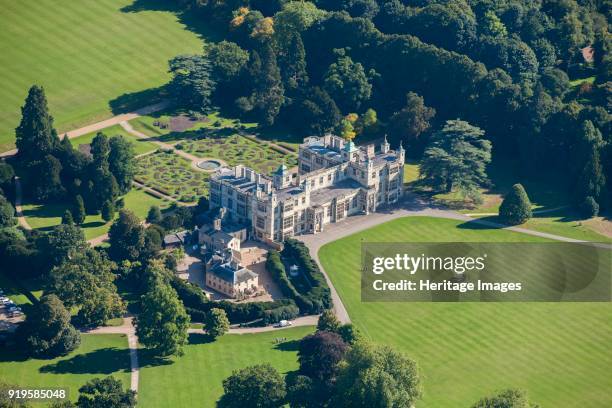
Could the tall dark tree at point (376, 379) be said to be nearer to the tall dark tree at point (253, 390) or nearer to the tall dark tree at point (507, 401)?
the tall dark tree at point (253, 390)

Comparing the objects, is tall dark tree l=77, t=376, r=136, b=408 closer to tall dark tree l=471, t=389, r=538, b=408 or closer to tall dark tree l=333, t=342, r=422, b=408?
tall dark tree l=333, t=342, r=422, b=408

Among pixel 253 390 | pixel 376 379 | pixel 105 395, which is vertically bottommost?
pixel 105 395

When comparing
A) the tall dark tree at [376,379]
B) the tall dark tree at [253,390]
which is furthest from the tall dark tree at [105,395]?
the tall dark tree at [376,379]

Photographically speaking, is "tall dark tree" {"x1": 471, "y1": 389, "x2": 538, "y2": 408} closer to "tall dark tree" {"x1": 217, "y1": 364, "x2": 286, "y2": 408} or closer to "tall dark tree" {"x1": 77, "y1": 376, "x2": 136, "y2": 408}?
"tall dark tree" {"x1": 217, "y1": 364, "x2": 286, "y2": 408}

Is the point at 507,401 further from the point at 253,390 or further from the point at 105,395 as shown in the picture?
the point at 105,395

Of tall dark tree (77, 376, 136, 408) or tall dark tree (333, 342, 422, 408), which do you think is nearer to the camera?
tall dark tree (77, 376, 136, 408)

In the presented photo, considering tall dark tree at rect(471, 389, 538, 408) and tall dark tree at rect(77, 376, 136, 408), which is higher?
tall dark tree at rect(471, 389, 538, 408)

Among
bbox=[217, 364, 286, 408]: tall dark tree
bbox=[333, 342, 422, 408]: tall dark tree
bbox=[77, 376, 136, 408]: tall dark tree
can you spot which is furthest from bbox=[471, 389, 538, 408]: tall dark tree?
bbox=[77, 376, 136, 408]: tall dark tree

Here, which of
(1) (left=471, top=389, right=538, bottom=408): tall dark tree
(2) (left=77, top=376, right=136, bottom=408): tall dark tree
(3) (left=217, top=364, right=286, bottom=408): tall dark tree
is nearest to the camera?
(1) (left=471, top=389, right=538, bottom=408): tall dark tree

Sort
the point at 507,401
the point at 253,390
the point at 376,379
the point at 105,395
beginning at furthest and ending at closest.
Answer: the point at 253,390, the point at 376,379, the point at 105,395, the point at 507,401

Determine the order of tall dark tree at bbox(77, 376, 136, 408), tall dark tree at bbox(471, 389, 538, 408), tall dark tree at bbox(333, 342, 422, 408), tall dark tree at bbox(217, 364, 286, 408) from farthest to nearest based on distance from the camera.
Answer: tall dark tree at bbox(217, 364, 286, 408) → tall dark tree at bbox(333, 342, 422, 408) → tall dark tree at bbox(77, 376, 136, 408) → tall dark tree at bbox(471, 389, 538, 408)

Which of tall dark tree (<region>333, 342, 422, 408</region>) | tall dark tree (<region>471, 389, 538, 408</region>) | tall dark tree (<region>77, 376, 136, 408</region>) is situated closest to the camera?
tall dark tree (<region>471, 389, 538, 408</region>)

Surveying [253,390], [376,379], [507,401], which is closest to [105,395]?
[253,390]

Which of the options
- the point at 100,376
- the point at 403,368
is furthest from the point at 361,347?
the point at 100,376
